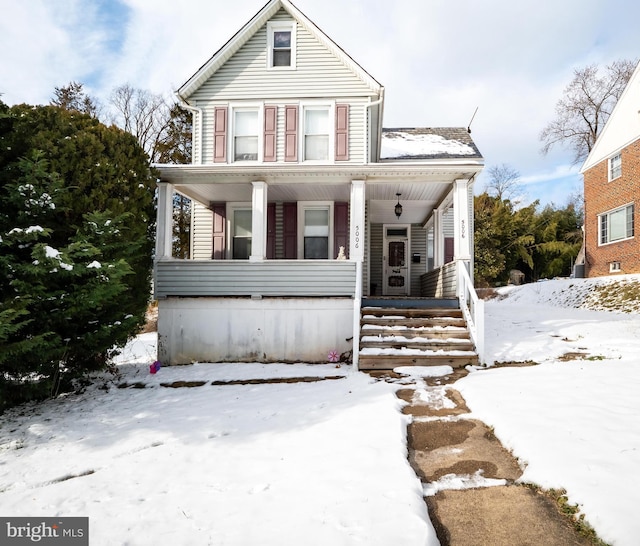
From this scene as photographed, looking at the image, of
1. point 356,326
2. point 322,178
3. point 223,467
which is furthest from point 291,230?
point 223,467

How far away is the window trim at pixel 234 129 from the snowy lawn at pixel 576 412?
8.27m

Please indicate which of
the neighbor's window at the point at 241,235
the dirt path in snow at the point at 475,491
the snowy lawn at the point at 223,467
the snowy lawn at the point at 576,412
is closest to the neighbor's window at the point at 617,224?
the snowy lawn at the point at 576,412

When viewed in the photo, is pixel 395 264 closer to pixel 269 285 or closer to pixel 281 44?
pixel 269 285

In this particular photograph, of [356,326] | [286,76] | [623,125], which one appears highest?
[623,125]

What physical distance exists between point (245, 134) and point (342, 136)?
9.79ft

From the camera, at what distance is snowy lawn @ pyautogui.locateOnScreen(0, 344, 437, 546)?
2.83 meters

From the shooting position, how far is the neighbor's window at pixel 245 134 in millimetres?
11977

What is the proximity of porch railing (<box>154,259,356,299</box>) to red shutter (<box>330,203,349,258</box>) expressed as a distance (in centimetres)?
248

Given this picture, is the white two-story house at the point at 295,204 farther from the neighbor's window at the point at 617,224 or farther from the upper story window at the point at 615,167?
the neighbor's window at the point at 617,224

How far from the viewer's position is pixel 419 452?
13.4 ft

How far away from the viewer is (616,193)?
686 inches

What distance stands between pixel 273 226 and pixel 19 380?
730cm

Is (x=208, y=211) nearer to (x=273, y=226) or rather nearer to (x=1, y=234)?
(x=273, y=226)

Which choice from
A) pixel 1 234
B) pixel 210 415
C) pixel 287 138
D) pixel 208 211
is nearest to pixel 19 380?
pixel 1 234
